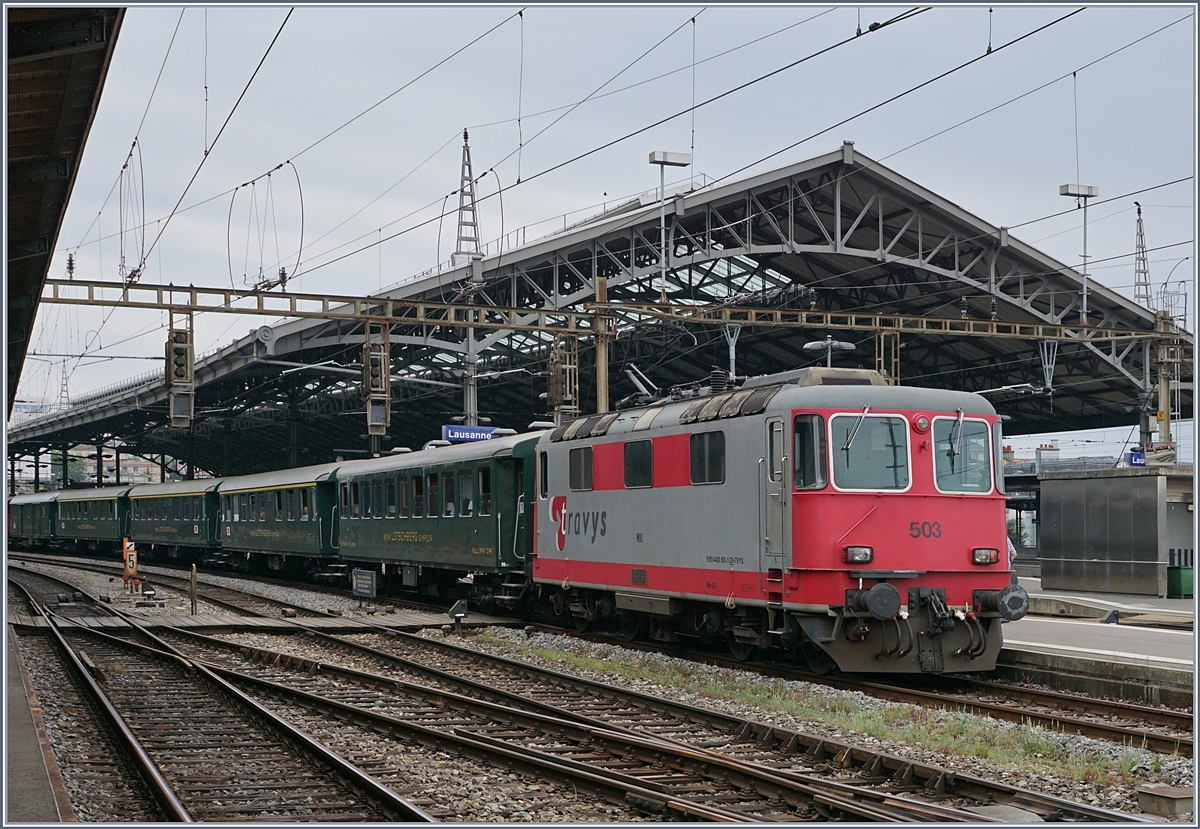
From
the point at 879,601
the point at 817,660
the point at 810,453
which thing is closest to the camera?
the point at 879,601

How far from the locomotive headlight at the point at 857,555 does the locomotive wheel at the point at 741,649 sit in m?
2.44

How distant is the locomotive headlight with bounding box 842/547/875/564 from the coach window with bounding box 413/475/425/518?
44.9 ft

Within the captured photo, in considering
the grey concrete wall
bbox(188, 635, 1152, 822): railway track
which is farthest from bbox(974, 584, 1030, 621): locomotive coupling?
the grey concrete wall

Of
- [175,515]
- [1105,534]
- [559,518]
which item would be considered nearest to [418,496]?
[559,518]

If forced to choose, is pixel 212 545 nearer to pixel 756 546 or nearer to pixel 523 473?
pixel 523 473

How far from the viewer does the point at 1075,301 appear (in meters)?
41.9

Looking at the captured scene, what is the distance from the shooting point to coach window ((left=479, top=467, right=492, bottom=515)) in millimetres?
22219

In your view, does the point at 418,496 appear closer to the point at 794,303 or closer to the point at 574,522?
the point at 574,522

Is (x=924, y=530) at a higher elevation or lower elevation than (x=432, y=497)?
lower

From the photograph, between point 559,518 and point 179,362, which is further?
point 179,362

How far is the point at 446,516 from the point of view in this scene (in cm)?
2405

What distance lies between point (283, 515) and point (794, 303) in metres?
20.4

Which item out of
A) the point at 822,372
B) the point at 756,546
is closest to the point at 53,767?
the point at 756,546

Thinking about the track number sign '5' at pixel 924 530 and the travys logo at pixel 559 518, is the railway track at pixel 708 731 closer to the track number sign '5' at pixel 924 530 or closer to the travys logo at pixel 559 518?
the travys logo at pixel 559 518
